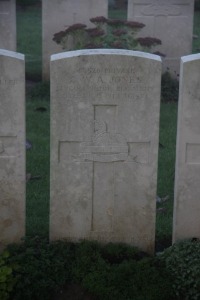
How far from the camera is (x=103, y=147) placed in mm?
6723

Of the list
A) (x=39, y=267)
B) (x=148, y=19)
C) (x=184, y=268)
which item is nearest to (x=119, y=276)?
(x=184, y=268)

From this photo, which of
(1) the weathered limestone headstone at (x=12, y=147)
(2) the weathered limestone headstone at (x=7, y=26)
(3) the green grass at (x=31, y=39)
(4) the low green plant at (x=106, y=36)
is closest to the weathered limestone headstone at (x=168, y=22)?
(4) the low green plant at (x=106, y=36)

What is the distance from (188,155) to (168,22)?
7.16m

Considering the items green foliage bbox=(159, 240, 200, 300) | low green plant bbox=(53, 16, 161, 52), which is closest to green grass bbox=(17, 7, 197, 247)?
green foliage bbox=(159, 240, 200, 300)

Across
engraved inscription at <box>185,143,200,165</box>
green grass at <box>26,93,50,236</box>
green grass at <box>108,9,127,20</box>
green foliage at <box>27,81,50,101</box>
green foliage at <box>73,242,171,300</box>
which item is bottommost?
green foliage at <box>73,242,171,300</box>

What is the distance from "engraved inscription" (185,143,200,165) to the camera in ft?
22.0

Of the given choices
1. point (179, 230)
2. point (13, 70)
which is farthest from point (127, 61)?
point (179, 230)

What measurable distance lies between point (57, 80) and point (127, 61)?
58cm

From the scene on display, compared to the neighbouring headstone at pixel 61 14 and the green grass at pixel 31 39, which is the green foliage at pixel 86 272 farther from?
the green grass at pixel 31 39

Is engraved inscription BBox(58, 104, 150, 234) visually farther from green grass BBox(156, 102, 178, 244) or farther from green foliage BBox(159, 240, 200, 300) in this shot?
green grass BBox(156, 102, 178, 244)

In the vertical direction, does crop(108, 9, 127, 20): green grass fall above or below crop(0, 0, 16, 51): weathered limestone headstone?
above

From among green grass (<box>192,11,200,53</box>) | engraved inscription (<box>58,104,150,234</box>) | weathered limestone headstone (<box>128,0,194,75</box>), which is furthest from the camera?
green grass (<box>192,11,200,53</box>)

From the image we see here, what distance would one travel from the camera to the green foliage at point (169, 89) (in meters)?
12.6

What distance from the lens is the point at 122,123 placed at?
21.9ft
